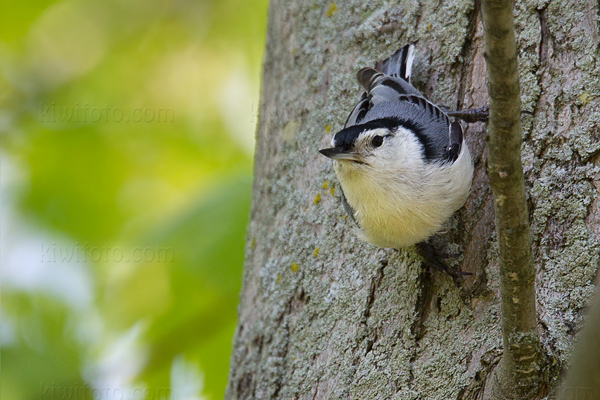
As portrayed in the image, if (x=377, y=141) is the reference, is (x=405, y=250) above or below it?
Result: below

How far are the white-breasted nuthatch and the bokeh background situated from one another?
0.73 meters

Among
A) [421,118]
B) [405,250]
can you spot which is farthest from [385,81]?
[405,250]

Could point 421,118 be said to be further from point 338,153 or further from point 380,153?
point 338,153

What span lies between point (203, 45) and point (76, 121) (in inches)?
38.0

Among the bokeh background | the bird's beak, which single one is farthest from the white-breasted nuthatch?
the bokeh background

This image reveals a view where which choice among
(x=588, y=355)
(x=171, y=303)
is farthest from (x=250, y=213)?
(x=588, y=355)

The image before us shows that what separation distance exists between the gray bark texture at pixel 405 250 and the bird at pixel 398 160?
61mm

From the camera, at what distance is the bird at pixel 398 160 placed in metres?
Answer: 1.75

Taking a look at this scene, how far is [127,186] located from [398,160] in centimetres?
168

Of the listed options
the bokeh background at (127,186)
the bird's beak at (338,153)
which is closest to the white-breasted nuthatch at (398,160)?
the bird's beak at (338,153)

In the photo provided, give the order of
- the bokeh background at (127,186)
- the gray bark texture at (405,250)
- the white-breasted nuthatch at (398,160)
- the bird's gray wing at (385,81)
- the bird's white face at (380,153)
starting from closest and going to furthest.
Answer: the gray bark texture at (405,250) < the white-breasted nuthatch at (398,160) < the bird's white face at (380,153) < the bird's gray wing at (385,81) < the bokeh background at (127,186)

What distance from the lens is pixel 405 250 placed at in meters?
1.84

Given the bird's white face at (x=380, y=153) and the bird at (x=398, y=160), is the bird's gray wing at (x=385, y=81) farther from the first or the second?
the bird's white face at (x=380, y=153)

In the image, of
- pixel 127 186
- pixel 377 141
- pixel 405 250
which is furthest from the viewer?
pixel 127 186
